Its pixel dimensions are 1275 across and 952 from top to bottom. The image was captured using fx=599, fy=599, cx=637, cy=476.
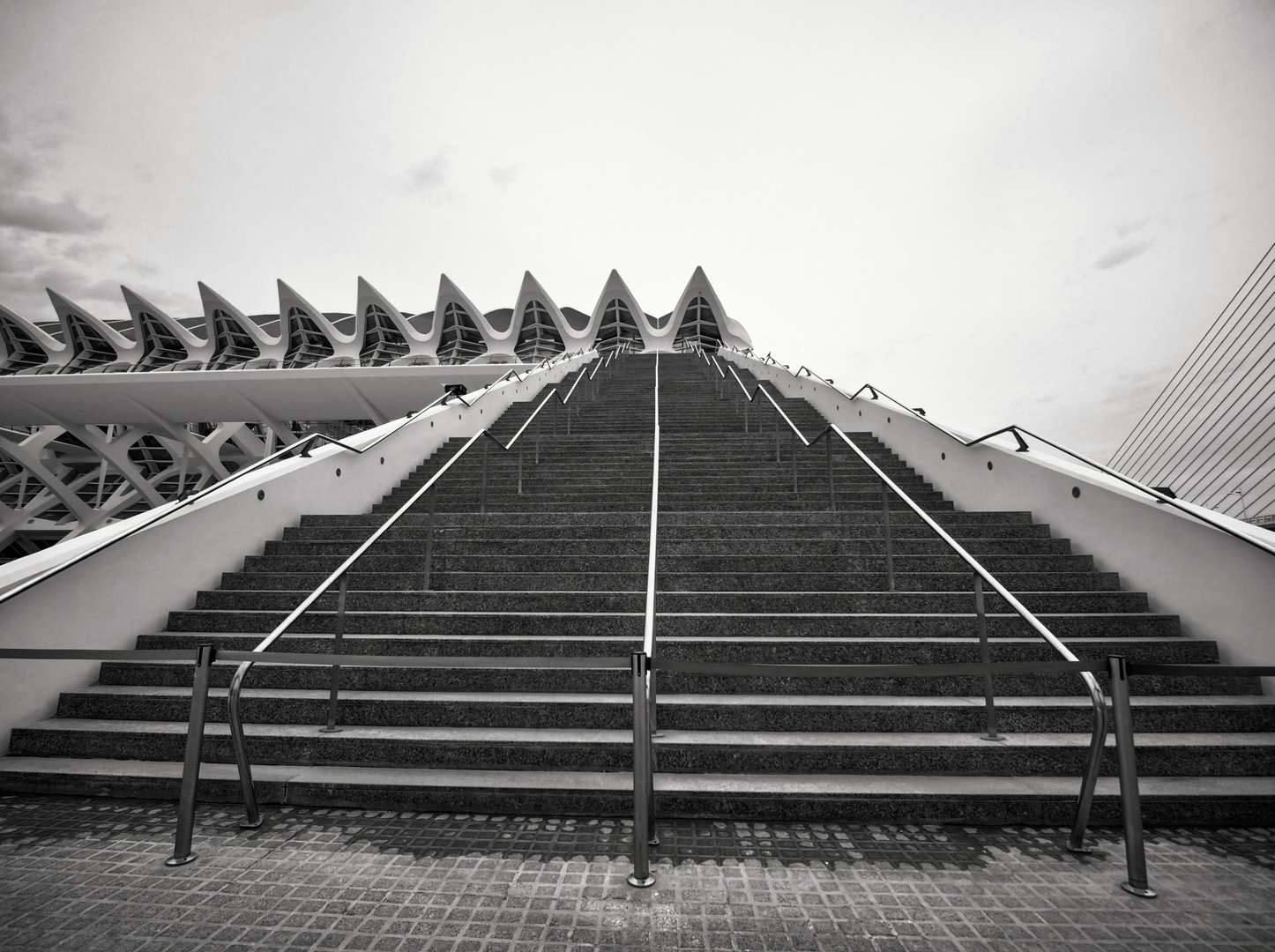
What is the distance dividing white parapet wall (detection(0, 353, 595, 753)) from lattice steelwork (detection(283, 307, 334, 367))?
115ft

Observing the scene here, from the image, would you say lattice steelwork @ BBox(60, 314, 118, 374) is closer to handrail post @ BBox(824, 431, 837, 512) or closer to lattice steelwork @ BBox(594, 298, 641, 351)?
lattice steelwork @ BBox(594, 298, 641, 351)

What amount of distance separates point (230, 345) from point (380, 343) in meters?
8.48

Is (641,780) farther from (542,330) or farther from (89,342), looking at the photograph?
(89,342)

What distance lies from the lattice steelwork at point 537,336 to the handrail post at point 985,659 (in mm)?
38498

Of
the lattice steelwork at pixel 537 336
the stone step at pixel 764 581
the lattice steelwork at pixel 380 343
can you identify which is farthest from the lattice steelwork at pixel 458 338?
the stone step at pixel 764 581

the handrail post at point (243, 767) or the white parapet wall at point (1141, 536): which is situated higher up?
the white parapet wall at point (1141, 536)

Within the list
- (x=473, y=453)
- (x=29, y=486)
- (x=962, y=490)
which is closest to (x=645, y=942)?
(x=962, y=490)

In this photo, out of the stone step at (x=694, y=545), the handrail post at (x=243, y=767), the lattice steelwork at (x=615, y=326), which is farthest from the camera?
the lattice steelwork at (x=615, y=326)

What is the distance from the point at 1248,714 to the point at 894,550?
6.41 ft

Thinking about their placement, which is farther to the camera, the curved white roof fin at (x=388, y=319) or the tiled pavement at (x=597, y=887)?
the curved white roof fin at (x=388, y=319)

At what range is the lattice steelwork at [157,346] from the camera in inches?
1382

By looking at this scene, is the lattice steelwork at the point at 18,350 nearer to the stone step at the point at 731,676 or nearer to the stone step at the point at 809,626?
the stone step at the point at 809,626

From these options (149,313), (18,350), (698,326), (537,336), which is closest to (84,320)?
(149,313)

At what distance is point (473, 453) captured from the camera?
7.33 meters
